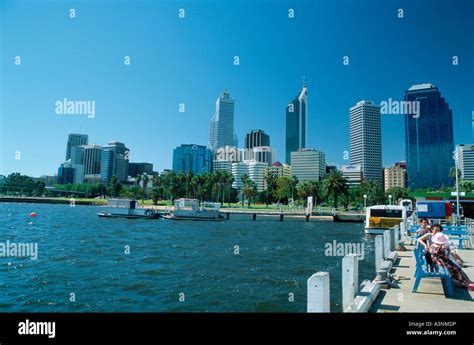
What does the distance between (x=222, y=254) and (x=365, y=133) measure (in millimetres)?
172981

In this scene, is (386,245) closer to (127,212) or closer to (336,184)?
(127,212)

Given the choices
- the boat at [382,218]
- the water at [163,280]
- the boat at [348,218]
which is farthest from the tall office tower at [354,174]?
the water at [163,280]

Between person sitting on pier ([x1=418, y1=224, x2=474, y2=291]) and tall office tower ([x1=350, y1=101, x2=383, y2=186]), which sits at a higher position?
tall office tower ([x1=350, y1=101, x2=383, y2=186])

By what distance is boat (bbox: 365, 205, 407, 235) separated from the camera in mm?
38156

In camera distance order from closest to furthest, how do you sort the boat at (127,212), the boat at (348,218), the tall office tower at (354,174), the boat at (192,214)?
the boat at (127,212) → the boat at (192,214) → the boat at (348,218) → the tall office tower at (354,174)

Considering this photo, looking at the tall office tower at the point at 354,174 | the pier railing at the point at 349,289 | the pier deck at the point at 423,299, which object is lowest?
the pier deck at the point at 423,299

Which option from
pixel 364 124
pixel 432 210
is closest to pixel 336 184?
pixel 432 210

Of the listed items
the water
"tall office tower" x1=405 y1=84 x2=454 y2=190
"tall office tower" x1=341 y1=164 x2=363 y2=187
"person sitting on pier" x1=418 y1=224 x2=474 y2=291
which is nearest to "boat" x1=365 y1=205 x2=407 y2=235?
the water

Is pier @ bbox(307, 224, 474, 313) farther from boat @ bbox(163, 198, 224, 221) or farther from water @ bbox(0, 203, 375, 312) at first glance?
boat @ bbox(163, 198, 224, 221)

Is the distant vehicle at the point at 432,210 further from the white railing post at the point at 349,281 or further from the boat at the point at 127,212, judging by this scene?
the boat at the point at 127,212

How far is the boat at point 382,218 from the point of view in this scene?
38156 millimetres

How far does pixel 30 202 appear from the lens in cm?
16750
